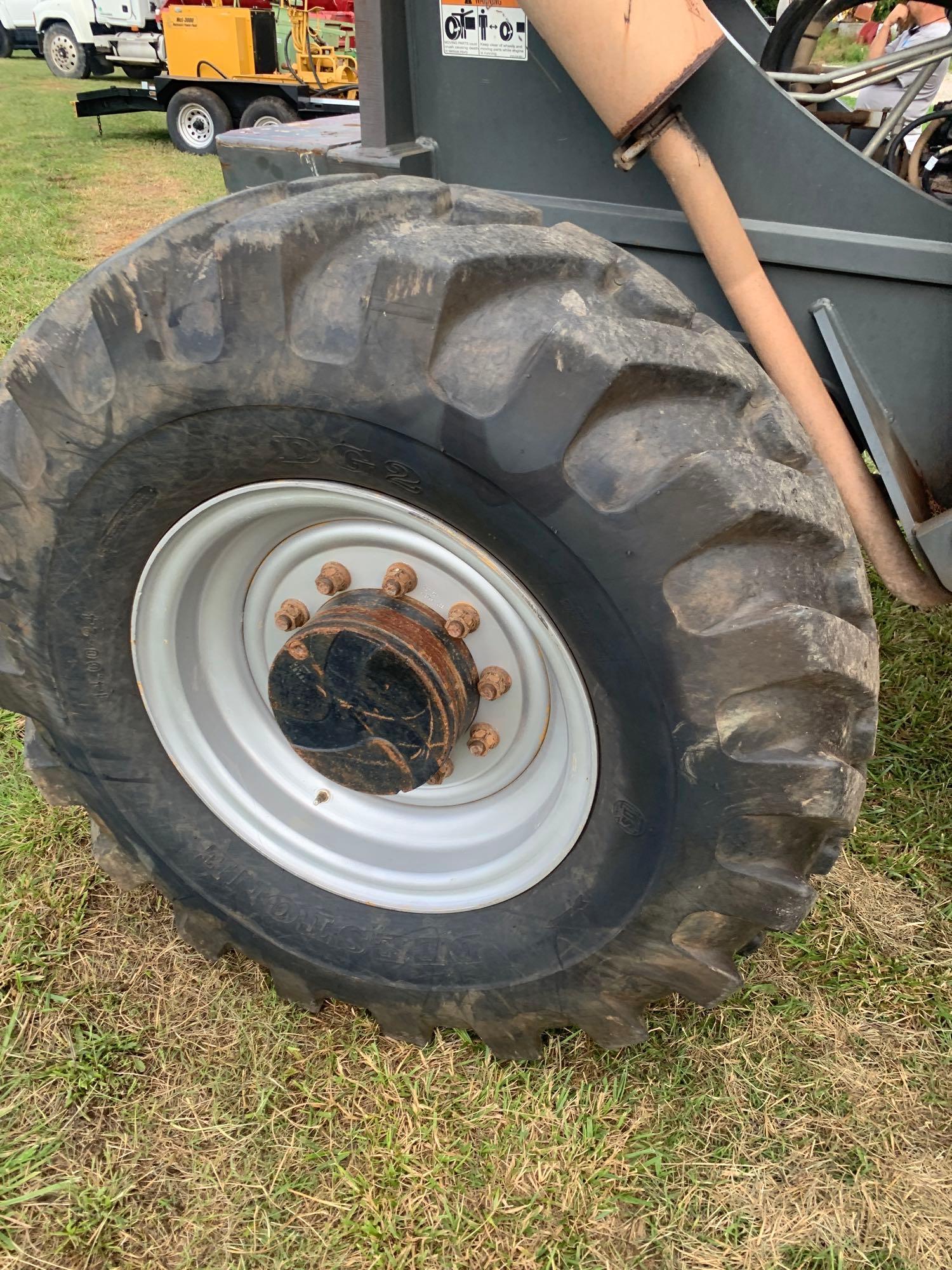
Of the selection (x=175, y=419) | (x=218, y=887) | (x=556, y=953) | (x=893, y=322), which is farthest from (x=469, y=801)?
(x=893, y=322)

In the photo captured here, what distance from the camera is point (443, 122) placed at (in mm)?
1637

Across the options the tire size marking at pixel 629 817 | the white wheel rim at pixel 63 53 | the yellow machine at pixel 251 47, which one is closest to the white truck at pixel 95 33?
the white wheel rim at pixel 63 53

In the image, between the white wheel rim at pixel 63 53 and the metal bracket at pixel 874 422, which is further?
the white wheel rim at pixel 63 53

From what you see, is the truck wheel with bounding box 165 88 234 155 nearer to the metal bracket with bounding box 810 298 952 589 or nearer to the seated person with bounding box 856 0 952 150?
the seated person with bounding box 856 0 952 150

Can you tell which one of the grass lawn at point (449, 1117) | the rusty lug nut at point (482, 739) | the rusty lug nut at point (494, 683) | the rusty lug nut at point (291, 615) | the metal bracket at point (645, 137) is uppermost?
the metal bracket at point (645, 137)

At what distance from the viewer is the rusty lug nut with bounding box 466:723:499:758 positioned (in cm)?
154

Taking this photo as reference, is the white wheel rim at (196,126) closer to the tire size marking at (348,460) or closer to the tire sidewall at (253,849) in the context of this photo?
the tire sidewall at (253,849)

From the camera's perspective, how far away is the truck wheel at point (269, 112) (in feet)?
32.4

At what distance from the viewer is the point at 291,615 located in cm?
156

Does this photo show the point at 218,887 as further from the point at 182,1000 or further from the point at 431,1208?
the point at 431,1208

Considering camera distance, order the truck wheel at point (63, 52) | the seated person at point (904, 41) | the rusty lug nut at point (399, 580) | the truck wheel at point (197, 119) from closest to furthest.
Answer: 1. the rusty lug nut at point (399, 580)
2. the seated person at point (904, 41)
3. the truck wheel at point (197, 119)
4. the truck wheel at point (63, 52)

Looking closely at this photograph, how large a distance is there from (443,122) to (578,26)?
1.52 feet

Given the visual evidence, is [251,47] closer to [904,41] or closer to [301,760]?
[904,41]

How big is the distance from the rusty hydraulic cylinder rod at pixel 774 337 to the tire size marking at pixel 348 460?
0.62 meters
